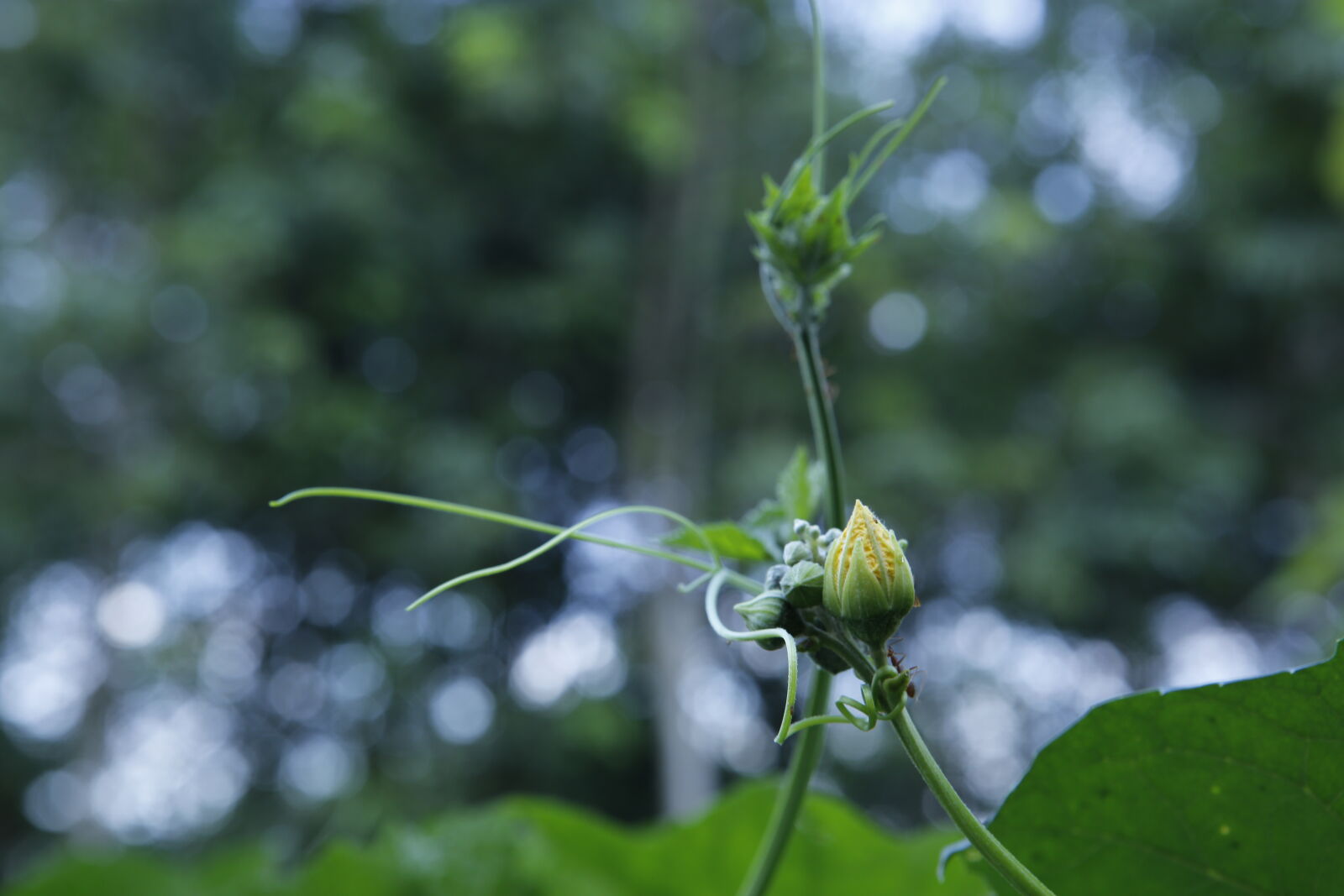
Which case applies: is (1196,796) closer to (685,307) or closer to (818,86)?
(818,86)

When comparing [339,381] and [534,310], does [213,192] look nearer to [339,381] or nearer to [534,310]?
[339,381]

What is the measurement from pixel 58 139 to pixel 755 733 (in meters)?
4.54

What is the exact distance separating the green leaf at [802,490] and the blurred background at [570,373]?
4.25m

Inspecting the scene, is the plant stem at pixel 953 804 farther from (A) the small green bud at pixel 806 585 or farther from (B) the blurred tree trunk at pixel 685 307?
(B) the blurred tree trunk at pixel 685 307

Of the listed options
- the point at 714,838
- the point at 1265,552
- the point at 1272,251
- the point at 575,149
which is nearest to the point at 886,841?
the point at 714,838

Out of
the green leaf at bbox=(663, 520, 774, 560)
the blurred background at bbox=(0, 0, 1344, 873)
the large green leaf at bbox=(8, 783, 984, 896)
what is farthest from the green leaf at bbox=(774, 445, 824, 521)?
the blurred background at bbox=(0, 0, 1344, 873)

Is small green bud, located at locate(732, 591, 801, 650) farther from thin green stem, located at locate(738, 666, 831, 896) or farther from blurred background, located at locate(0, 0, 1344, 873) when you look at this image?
blurred background, located at locate(0, 0, 1344, 873)

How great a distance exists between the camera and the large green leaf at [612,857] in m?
0.47

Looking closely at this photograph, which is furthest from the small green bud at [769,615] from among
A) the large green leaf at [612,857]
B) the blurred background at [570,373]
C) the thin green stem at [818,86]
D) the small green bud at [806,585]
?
the blurred background at [570,373]

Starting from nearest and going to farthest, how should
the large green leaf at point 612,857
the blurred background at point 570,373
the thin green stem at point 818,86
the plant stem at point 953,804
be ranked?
the plant stem at point 953,804
the thin green stem at point 818,86
the large green leaf at point 612,857
the blurred background at point 570,373

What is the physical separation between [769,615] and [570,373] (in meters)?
5.55

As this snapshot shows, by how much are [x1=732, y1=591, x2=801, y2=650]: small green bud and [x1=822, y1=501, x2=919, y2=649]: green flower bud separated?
0.01 metres

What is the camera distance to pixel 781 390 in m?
5.41

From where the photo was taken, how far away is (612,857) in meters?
0.51
